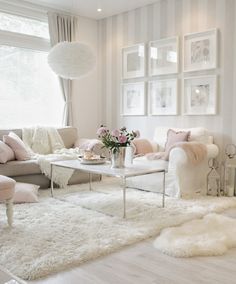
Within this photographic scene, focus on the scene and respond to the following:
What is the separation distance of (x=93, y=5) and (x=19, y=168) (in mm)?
3125

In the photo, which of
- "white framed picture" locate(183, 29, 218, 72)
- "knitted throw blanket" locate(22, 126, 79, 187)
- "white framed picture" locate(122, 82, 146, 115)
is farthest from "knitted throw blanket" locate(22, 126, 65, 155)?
"white framed picture" locate(183, 29, 218, 72)

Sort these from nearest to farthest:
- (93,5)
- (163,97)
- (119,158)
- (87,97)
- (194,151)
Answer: (119,158)
(194,151)
(163,97)
(93,5)
(87,97)

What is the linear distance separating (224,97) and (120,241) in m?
2.95

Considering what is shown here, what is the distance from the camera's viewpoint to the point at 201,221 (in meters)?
3.36

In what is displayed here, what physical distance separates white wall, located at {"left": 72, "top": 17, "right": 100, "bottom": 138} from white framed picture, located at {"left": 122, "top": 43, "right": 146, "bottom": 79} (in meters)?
→ 0.81

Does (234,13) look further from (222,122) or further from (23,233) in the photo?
(23,233)

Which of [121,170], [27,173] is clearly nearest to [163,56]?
[121,170]

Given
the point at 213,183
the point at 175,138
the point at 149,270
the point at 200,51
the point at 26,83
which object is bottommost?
the point at 149,270

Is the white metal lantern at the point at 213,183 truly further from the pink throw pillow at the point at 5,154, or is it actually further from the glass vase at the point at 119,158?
the pink throw pillow at the point at 5,154

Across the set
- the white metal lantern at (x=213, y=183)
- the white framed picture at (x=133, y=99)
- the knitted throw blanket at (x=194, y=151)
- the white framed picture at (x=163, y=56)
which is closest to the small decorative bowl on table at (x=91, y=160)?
the knitted throw blanket at (x=194, y=151)

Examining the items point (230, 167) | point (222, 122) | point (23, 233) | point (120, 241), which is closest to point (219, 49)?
point (222, 122)

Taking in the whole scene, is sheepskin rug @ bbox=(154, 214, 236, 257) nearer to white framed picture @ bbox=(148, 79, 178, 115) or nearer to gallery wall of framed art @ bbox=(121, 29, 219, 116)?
gallery wall of framed art @ bbox=(121, 29, 219, 116)

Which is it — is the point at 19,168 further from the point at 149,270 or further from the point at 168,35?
the point at 168,35

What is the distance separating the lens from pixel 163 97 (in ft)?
18.6
